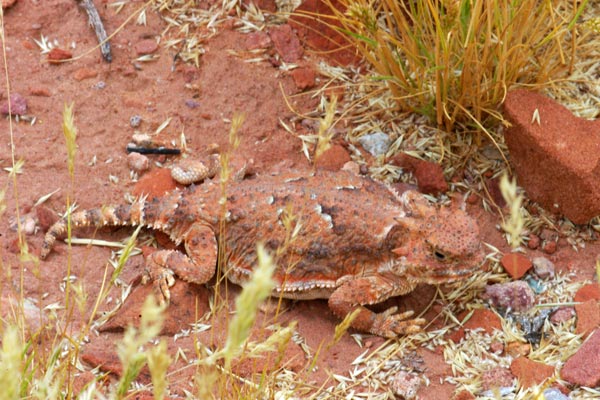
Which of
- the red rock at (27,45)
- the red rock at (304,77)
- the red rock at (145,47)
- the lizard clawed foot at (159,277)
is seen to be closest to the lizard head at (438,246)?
the lizard clawed foot at (159,277)

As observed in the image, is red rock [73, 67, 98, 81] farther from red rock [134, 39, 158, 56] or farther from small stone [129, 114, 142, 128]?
small stone [129, 114, 142, 128]

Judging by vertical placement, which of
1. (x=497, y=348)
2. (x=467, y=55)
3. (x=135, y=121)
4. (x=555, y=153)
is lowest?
(x=497, y=348)

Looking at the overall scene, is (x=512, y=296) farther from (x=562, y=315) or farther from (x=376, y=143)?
(x=376, y=143)

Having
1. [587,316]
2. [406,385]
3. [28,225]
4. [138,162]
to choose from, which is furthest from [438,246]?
[28,225]

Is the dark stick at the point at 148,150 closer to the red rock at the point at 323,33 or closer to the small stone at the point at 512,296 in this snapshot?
the red rock at the point at 323,33

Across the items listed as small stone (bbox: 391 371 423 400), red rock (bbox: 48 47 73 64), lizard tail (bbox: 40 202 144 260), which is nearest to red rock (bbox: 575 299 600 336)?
small stone (bbox: 391 371 423 400)

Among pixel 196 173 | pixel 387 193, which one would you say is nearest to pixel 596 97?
pixel 387 193

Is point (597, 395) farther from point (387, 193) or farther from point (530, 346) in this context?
point (387, 193)
